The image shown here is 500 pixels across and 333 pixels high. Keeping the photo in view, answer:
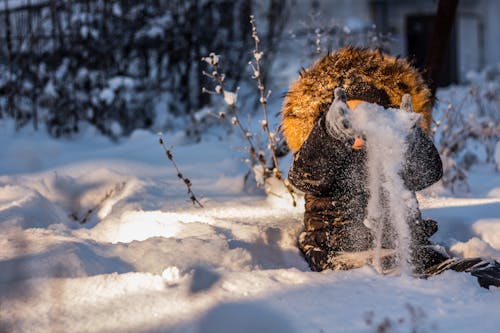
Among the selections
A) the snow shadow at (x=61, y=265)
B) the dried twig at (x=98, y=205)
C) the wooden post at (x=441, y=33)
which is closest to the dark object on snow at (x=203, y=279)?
→ the snow shadow at (x=61, y=265)

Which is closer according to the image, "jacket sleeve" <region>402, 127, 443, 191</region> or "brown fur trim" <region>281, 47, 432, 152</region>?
"jacket sleeve" <region>402, 127, 443, 191</region>

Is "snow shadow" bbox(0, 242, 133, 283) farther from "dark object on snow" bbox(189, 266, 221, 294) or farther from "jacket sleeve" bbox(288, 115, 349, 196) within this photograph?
"jacket sleeve" bbox(288, 115, 349, 196)

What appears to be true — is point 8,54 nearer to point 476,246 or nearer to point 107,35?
point 107,35

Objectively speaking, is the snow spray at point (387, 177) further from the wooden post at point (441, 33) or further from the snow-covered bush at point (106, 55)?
the snow-covered bush at point (106, 55)

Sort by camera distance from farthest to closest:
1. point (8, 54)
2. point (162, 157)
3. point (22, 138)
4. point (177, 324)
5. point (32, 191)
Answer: point (8, 54)
point (22, 138)
point (162, 157)
point (32, 191)
point (177, 324)

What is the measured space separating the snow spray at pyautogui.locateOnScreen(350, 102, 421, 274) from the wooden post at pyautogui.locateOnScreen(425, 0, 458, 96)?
6.76 ft

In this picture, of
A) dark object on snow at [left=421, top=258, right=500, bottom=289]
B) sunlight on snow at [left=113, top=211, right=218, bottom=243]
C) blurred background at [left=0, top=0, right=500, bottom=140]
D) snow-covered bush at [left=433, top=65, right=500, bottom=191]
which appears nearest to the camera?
dark object on snow at [left=421, top=258, right=500, bottom=289]

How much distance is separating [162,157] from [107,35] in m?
2.57

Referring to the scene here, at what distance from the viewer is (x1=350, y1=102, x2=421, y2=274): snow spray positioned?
236 cm

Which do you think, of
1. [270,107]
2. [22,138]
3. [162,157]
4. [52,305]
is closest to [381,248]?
[52,305]

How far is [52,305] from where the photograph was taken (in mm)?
1964

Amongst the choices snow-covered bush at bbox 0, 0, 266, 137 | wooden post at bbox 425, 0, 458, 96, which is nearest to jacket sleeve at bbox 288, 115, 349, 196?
wooden post at bbox 425, 0, 458, 96

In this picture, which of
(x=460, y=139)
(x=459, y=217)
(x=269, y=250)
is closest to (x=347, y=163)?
(x=269, y=250)

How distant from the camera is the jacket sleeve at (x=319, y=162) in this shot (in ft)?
8.52
